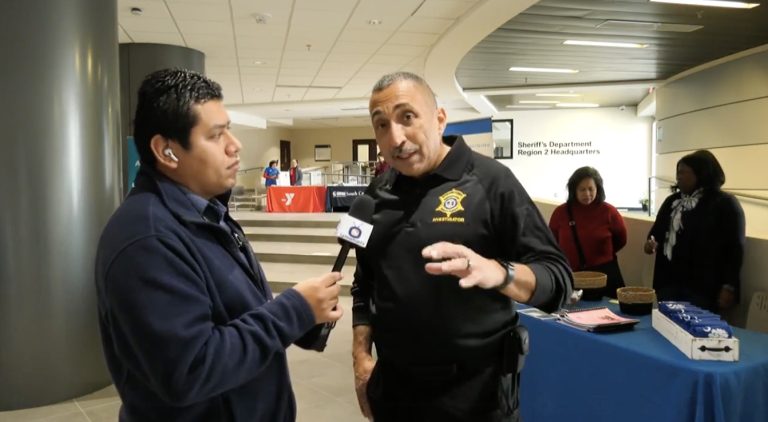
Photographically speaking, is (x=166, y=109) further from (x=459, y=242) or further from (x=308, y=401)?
(x=308, y=401)

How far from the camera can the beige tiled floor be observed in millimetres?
3271

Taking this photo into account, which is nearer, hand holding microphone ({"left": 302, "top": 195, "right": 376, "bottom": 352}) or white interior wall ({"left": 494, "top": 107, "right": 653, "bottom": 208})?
hand holding microphone ({"left": 302, "top": 195, "right": 376, "bottom": 352})

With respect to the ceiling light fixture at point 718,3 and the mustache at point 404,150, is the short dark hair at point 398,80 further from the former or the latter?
the ceiling light fixture at point 718,3


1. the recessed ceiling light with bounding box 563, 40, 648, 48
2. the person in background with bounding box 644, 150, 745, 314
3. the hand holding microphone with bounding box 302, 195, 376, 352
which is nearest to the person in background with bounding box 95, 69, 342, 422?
the hand holding microphone with bounding box 302, 195, 376, 352

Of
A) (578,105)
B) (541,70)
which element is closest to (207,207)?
(541,70)

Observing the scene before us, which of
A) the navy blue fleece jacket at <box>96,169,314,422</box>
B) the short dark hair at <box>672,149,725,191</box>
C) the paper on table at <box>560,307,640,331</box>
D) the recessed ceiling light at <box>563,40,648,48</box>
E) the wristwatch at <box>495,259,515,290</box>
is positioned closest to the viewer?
the navy blue fleece jacket at <box>96,169,314,422</box>

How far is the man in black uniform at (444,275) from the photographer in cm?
139

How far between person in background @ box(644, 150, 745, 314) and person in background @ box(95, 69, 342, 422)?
8.22ft

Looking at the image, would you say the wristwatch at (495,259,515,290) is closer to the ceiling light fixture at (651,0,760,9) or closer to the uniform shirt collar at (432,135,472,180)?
the uniform shirt collar at (432,135,472,180)

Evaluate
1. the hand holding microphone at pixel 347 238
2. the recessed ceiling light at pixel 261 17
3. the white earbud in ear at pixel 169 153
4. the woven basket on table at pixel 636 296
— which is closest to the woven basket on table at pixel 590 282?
the woven basket on table at pixel 636 296

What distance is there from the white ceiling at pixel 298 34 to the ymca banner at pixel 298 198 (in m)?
2.29

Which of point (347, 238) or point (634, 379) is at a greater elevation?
point (347, 238)

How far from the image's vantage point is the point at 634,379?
2.03 metres

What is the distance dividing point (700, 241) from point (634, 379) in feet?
4.29
